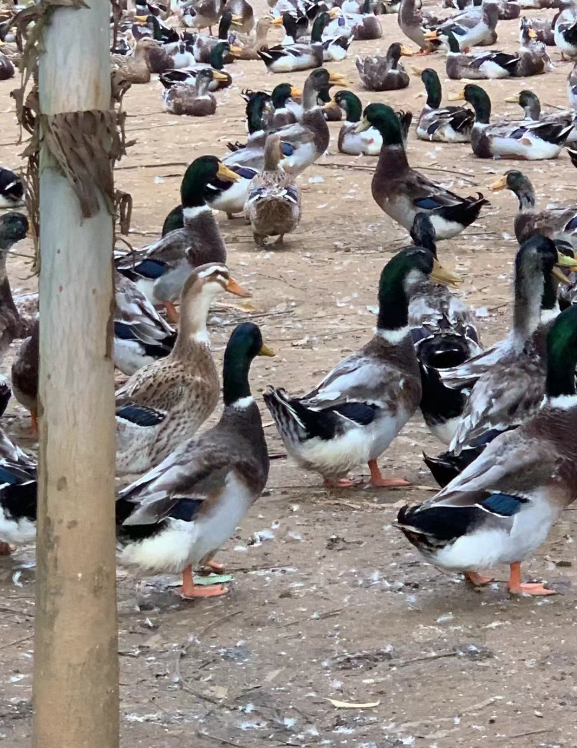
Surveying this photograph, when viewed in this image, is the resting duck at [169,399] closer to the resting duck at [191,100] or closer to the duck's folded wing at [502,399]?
the duck's folded wing at [502,399]

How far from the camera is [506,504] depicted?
496 centimetres

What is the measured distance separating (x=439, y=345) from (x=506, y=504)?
250 cm

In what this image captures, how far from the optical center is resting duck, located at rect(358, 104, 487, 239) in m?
11.0

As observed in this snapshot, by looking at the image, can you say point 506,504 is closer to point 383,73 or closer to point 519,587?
point 519,587

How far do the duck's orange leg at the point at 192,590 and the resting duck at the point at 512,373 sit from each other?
1028 millimetres

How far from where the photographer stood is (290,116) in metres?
15.6

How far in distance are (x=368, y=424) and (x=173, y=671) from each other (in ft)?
6.43

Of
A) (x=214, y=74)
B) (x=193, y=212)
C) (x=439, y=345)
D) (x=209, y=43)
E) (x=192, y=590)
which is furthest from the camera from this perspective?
(x=209, y=43)

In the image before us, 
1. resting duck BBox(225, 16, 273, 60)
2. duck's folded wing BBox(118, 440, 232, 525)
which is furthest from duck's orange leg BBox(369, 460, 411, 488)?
resting duck BBox(225, 16, 273, 60)

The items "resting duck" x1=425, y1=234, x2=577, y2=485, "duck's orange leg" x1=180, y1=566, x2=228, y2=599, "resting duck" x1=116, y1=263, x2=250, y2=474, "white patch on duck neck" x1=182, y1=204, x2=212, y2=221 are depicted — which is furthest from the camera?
"white patch on duck neck" x1=182, y1=204, x2=212, y2=221

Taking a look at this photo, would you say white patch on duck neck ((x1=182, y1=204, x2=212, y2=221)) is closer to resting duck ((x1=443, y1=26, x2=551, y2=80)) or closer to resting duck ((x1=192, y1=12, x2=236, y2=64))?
resting duck ((x1=443, y1=26, x2=551, y2=80))

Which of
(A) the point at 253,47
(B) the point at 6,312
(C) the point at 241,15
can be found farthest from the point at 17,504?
(C) the point at 241,15

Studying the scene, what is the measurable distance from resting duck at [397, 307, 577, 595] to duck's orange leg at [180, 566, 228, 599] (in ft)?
2.73

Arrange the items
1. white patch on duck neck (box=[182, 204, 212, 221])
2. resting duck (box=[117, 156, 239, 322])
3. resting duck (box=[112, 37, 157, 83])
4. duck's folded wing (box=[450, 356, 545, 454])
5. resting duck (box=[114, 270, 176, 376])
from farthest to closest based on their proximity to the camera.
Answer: resting duck (box=[112, 37, 157, 83]) → white patch on duck neck (box=[182, 204, 212, 221]) → resting duck (box=[117, 156, 239, 322]) → resting duck (box=[114, 270, 176, 376]) → duck's folded wing (box=[450, 356, 545, 454])
